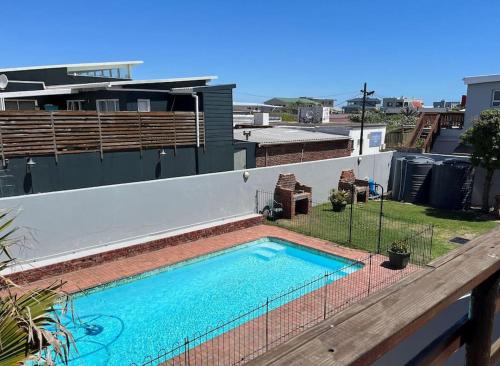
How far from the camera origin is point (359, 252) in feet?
Result: 42.4

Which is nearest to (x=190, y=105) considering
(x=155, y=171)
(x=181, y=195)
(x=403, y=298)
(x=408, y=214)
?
(x=155, y=171)

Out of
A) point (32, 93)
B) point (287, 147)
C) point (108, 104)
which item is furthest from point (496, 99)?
point (32, 93)

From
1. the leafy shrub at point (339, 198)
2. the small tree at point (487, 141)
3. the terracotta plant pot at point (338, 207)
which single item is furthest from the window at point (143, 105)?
the small tree at point (487, 141)

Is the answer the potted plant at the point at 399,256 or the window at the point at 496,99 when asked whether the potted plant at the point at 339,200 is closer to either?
the potted plant at the point at 399,256

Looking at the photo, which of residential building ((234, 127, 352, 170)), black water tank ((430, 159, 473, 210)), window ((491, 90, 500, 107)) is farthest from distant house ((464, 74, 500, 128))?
residential building ((234, 127, 352, 170))

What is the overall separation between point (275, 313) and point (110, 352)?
375cm

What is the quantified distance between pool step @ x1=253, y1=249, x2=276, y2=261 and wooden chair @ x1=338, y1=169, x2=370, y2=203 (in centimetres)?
737

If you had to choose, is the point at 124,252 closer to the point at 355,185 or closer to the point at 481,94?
the point at 355,185

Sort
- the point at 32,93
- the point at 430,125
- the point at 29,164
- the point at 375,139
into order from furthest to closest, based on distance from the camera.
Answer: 1. the point at 375,139
2. the point at 430,125
3. the point at 32,93
4. the point at 29,164

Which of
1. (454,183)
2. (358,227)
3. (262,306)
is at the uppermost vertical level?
(454,183)

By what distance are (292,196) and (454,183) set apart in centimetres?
815

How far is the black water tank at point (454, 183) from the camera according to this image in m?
18.3

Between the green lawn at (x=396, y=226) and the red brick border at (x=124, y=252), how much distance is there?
6.56 ft

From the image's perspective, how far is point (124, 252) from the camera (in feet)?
40.8
